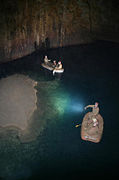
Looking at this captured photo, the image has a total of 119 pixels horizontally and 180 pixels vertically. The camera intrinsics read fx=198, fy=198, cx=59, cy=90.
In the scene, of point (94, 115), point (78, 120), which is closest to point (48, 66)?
point (78, 120)

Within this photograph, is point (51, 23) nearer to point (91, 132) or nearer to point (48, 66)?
point (48, 66)

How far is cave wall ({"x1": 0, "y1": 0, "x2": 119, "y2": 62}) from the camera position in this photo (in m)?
21.3

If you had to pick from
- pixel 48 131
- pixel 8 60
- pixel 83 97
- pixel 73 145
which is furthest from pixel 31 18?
pixel 73 145

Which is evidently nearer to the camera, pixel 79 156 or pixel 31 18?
pixel 79 156

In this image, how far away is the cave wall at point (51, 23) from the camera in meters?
21.3

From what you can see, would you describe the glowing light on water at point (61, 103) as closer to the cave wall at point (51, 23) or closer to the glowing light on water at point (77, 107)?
the glowing light on water at point (77, 107)

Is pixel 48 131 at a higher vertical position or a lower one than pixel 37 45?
lower

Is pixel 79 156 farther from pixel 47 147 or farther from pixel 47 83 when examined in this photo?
pixel 47 83

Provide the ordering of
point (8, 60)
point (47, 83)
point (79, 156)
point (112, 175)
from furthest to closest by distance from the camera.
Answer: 1. point (8, 60)
2. point (47, 83)
3. point (79, 156)
4. point (112, 175)

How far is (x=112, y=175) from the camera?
36.2 ft

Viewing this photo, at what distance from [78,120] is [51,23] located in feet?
48.6

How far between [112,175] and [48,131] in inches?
193

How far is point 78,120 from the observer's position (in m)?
14.6

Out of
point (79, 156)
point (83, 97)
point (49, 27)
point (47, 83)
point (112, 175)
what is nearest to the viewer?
point (112, 175)
